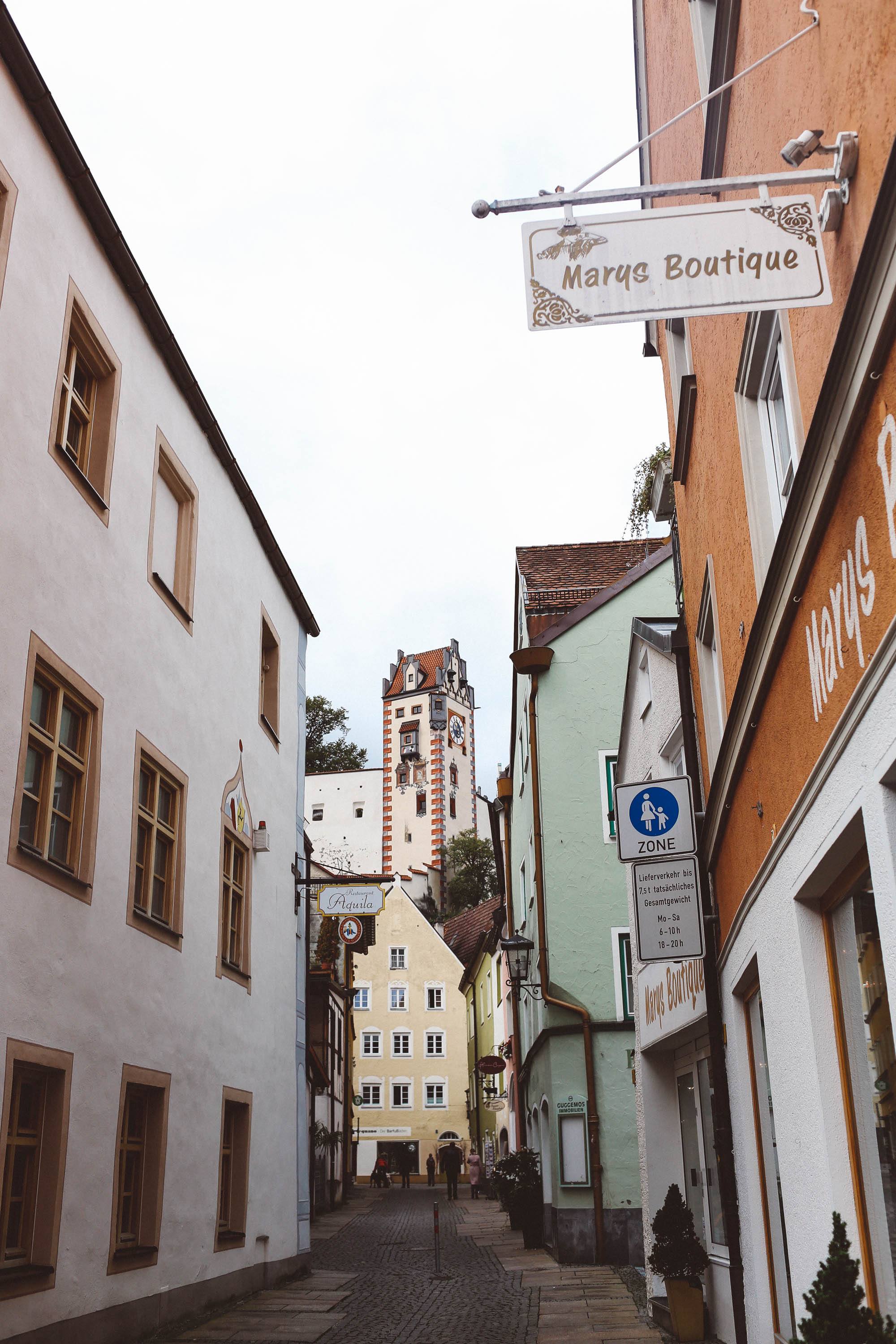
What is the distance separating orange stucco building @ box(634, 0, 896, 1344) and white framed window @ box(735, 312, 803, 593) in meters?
0.02

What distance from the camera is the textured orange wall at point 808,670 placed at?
142 inches

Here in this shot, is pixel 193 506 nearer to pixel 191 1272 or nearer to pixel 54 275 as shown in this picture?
pixel 54 275

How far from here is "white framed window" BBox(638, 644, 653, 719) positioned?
12.4 meters

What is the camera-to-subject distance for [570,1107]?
699 inches

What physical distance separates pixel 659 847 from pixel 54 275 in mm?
6415

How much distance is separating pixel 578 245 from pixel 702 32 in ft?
13.7

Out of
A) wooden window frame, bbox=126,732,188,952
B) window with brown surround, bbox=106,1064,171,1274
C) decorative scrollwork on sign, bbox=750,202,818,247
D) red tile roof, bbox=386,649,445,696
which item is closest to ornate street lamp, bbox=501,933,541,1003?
wooden window frame, bbox=126,732,188,952

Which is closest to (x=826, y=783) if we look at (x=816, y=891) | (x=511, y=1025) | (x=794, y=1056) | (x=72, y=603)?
(x=816, y=891)

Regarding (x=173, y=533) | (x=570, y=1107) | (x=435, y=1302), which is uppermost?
(x=173, y=533)

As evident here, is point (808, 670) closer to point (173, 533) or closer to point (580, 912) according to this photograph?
point (173, 533)

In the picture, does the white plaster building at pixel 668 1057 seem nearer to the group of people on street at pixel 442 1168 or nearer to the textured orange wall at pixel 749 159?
the textured orange wall at pixel 749 159

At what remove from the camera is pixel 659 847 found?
9.64 meters

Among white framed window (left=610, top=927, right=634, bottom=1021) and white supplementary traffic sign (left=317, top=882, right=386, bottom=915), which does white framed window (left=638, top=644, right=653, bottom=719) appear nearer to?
white supplementary traffic sign (left=317, top=882, right=386, bottom=915)

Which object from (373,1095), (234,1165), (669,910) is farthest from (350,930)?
(373,1095)
